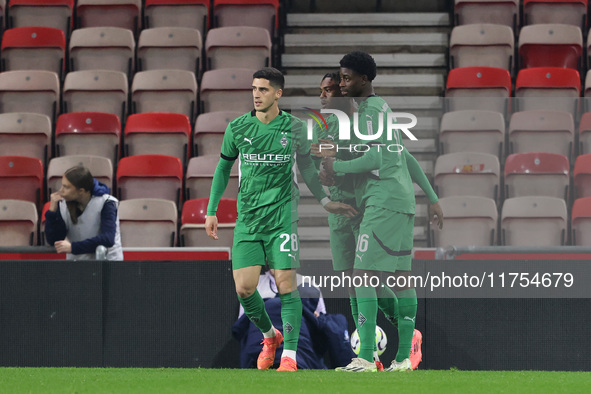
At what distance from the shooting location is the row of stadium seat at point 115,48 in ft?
30.2

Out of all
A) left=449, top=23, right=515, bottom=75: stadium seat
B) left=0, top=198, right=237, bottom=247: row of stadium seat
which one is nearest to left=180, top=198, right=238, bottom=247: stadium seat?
left=0, top=198, right=237, bottom=247: row of stadium seat

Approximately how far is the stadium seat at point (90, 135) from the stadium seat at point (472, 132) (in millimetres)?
2806

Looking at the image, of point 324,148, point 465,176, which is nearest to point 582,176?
point 465,176

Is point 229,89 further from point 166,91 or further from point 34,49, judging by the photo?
point 34,49

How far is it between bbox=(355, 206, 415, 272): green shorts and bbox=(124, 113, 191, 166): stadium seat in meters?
3.81

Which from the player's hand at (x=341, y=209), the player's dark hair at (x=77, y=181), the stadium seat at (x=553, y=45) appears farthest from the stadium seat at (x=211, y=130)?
the player's hand at (x=341, y=209)

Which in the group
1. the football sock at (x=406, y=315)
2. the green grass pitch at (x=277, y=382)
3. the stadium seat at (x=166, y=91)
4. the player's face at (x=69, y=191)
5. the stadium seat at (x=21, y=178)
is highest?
the stadium seat at (x=166, y=91)

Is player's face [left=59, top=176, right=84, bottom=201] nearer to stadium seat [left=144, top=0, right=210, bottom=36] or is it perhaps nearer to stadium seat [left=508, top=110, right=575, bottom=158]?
stadium seat [left=508, top=110, right=575, bottom=158]

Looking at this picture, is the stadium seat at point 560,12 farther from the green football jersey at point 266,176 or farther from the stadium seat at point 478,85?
the green football jersey at point 266,176

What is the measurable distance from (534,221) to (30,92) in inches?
189

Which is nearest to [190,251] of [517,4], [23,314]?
[23,314]

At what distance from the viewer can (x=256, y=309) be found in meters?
4.88

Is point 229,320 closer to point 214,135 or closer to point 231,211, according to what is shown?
point 231,211

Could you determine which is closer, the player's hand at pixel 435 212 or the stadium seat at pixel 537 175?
the player's hand at pixel 435 212
